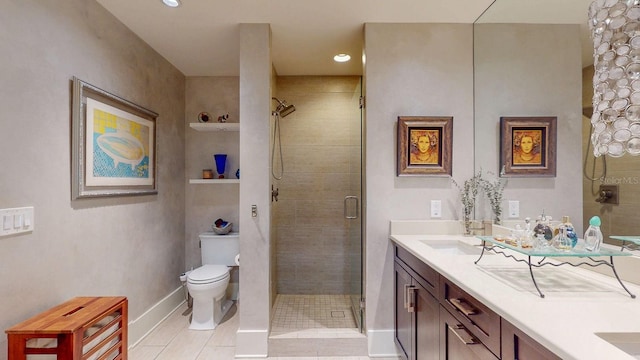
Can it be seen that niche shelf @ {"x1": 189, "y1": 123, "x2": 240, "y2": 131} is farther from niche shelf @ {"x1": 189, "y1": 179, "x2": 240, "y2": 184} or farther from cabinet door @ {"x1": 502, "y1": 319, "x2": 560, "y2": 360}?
cabinet door @ {"x1": 502, "y1": 319, "x2": 560, "y2": 360}

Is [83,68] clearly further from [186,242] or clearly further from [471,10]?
[471,10]

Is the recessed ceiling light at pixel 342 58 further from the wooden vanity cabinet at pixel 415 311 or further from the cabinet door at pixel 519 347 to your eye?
the cabinet door at pixel 519 347

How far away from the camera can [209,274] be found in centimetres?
280

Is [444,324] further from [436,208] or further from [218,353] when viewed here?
[218,353]

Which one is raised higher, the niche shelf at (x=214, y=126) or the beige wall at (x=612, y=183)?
the niche shelf at (x=214, y=126)

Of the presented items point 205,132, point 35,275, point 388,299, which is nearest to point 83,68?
point 35,275

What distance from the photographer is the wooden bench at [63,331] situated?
139 centimetres

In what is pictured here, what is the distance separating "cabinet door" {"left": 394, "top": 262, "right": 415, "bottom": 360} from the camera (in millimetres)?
1981

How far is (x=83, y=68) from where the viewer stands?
1960mm

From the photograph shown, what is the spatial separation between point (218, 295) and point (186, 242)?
0.93 meters

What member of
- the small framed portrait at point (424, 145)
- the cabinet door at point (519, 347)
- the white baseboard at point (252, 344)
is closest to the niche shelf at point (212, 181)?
the white baseboard at point (252, 344)

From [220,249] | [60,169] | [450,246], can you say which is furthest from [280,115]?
[450,246]

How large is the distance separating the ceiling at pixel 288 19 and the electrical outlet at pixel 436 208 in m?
1.30

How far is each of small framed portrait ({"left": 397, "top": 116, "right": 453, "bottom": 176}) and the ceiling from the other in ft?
2.50
